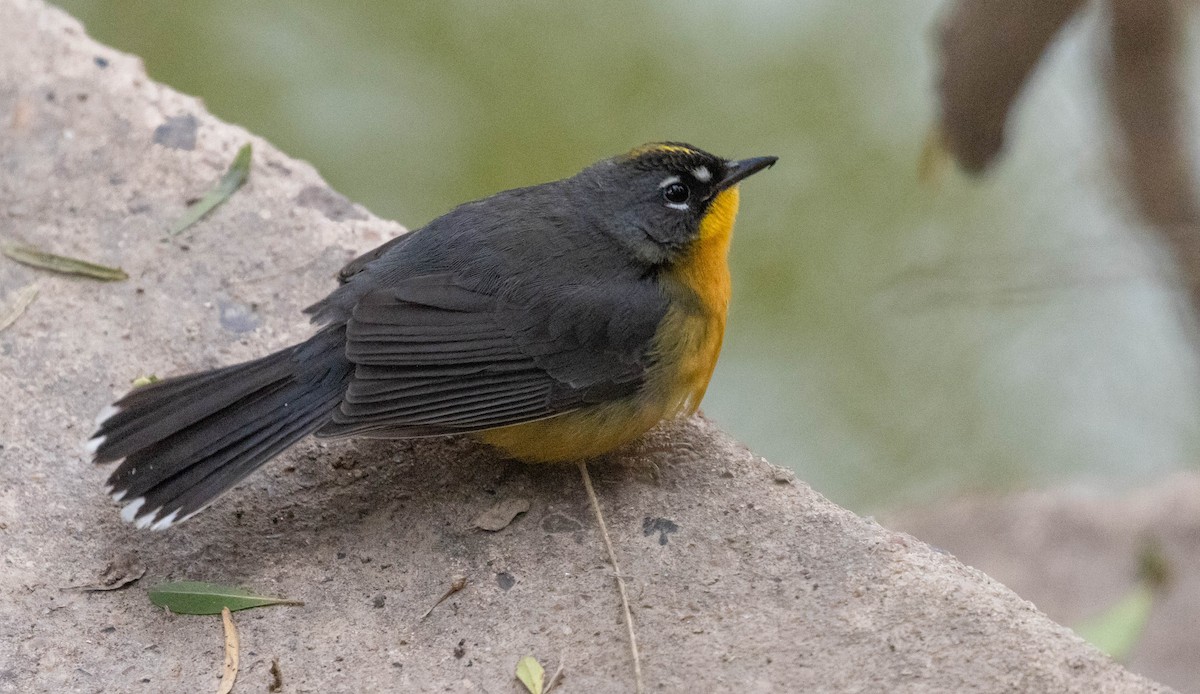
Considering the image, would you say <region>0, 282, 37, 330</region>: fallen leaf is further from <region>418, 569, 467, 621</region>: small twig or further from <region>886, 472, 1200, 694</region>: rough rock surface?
<region>886, 472, 1200, 694</region>: rough rock surface

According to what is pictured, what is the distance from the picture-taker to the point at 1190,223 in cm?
577

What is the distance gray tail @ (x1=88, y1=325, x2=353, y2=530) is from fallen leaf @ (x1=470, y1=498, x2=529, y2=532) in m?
0.56

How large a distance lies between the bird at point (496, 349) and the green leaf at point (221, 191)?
3.12ft

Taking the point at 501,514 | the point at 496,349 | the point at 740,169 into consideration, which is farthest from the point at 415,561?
the point at 740,169

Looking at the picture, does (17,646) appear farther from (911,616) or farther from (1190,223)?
(1190,223)

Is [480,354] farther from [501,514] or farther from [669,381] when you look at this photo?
[669,381]

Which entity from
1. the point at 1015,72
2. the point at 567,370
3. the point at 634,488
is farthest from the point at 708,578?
the point at 1015,72

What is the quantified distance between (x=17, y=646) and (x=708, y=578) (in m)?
1.91

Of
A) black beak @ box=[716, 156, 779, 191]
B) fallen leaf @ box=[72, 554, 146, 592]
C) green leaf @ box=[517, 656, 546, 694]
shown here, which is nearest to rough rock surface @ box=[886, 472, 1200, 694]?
black beak @ box=[716, 156, 779, 191]

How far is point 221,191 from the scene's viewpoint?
16.7 feet

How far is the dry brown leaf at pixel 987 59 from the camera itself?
5.29 meters

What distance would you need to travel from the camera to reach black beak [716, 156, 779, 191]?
4375mm

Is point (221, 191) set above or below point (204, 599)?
above

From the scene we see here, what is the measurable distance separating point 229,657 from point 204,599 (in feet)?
0.70
